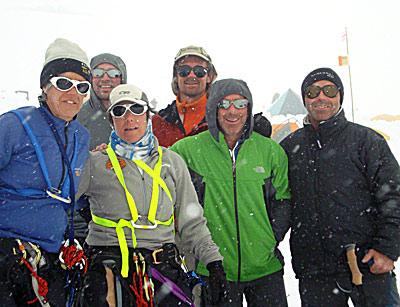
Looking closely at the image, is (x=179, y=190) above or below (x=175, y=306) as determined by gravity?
above

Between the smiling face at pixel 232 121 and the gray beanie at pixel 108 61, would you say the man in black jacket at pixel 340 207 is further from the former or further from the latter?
the gray beanie at pixel 108 61

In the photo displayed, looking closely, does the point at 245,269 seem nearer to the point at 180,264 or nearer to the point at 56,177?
the point at 180,264

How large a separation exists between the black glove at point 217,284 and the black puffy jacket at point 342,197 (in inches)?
38.0

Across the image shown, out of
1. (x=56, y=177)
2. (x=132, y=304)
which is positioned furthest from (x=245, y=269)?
(x=56, y=177)

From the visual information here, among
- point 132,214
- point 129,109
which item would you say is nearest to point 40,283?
point 132,214

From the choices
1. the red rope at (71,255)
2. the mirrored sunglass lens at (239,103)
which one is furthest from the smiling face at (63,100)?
the mirrored sunglass lens at (239,103)

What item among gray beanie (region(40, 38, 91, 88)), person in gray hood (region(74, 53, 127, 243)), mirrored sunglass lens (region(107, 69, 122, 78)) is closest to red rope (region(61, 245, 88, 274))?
gray beanie (region(40, 38, 91, 88))

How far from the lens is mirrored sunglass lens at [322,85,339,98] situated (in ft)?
12.5

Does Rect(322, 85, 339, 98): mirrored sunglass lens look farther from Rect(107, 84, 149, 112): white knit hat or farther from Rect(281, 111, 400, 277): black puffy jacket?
Rect(107, 84, 149, 112): white knit hat

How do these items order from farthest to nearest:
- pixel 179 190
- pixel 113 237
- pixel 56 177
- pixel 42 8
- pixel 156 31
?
1. pixel 42 8
2. pixel 156 31
3. pixel 179 190
4. pixel 113 237
5. pixel 56 177

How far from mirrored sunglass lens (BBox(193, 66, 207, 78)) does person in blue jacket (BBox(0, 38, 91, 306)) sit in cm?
170

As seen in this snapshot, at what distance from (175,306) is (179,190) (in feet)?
2.58

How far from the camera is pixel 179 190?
320 cm

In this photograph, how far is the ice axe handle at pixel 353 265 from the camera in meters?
3.46
